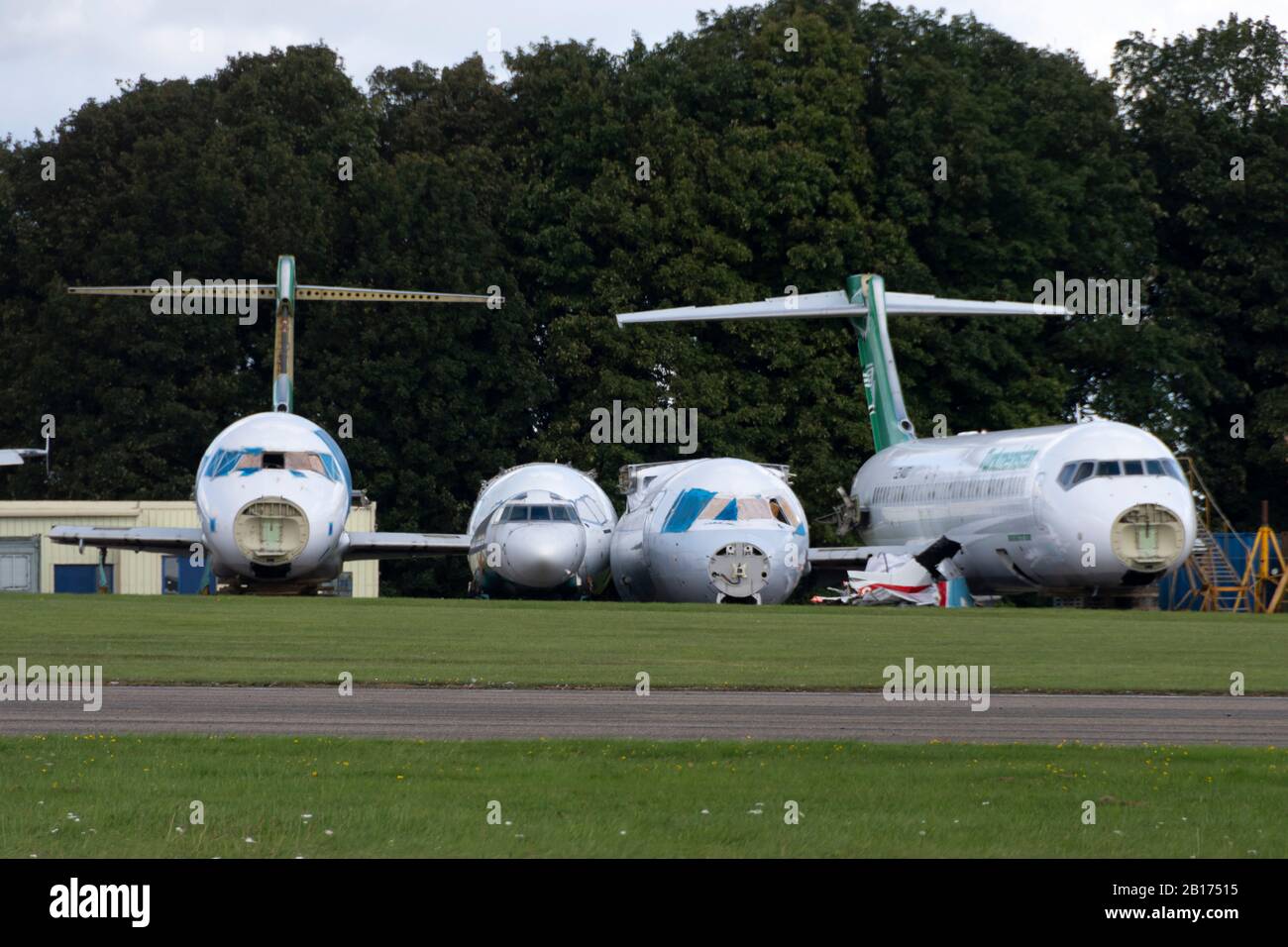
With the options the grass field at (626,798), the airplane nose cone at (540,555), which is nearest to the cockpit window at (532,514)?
the airplane nose cone at (540,555)

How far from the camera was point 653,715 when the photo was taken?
1950cm

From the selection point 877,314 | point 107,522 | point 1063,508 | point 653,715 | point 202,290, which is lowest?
point 653,715

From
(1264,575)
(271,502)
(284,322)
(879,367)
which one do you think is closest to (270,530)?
(271,502)

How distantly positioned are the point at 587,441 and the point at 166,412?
14.0m

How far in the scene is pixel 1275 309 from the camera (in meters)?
75.8

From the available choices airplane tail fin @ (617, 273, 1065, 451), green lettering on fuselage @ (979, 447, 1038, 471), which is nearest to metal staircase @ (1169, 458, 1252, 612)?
green lettering on fuselage @ (979, 447, 1038, 471)

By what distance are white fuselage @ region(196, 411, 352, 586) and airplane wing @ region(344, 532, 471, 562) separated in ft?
13.7

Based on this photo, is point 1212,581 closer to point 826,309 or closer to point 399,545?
point 826,309

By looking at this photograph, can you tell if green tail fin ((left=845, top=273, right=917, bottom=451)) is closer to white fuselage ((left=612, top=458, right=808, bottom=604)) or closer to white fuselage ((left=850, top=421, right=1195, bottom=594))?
white fuselage ((left=850, top=421, right=1195, bottom=594))

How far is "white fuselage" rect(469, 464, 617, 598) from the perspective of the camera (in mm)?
53688

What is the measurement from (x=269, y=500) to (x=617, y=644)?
69.3 ft

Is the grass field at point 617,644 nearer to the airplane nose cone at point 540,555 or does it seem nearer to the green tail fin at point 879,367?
the airplane nose cone at point 540,555

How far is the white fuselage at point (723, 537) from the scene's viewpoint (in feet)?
167
